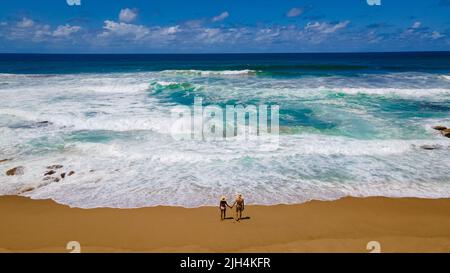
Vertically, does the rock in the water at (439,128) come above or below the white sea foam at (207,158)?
above

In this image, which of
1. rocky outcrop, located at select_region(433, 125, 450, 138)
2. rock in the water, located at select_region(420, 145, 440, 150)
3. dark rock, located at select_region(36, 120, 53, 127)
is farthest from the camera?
dark rock, located at select_region(36, 120, 53, 127)

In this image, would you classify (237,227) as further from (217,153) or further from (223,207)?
(217,153)

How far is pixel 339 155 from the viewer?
44.3 ft

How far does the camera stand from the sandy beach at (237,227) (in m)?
7.71

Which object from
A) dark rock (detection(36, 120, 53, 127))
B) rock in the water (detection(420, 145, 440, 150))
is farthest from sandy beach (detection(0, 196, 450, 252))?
dark rock (detection(36, 120, 53, 127))

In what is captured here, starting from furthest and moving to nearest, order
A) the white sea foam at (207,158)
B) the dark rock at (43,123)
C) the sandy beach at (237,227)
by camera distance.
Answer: the dark rock at (43,123)
the white sea foam at (207,158)
the sandy beach at (237,227)

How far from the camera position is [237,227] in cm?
845

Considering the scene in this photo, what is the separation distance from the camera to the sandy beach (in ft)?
25.3

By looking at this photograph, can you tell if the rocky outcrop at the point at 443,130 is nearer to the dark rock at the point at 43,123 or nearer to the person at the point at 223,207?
the person at the point at 223,207

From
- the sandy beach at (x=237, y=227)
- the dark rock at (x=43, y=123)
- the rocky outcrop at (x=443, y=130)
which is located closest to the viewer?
the sandy beach at (x=237, y=227)

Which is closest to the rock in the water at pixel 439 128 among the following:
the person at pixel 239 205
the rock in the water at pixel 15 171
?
the person at pixel 239 205

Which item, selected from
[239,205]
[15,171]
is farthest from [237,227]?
[15,171]

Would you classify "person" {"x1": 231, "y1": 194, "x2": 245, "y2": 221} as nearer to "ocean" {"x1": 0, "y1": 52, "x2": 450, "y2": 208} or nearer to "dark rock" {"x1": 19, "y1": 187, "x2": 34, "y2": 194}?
"ocean" {"x1": 0, "y1": 52, "x2": 450, "y2": 208}

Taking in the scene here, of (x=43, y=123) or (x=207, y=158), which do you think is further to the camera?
(x=43, y=123)
